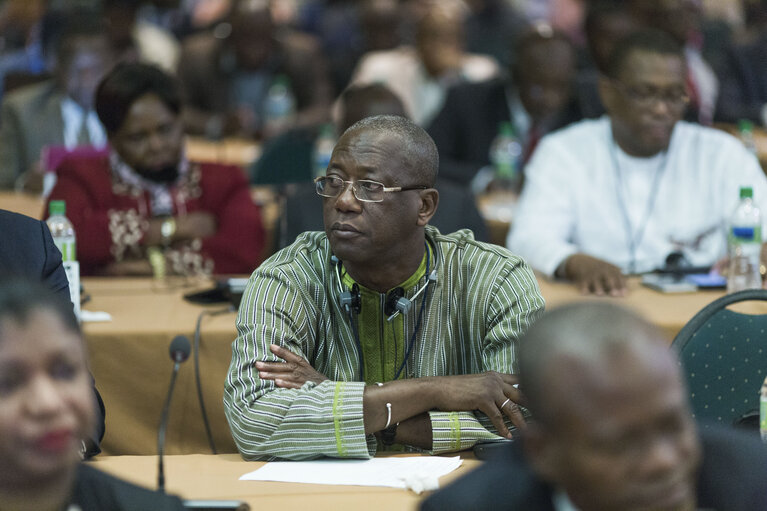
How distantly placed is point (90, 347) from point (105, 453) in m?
0.35

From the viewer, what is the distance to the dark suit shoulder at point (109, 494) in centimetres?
153

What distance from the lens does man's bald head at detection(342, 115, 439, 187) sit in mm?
2572

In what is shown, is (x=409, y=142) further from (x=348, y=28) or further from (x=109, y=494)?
(x=348, y=28)

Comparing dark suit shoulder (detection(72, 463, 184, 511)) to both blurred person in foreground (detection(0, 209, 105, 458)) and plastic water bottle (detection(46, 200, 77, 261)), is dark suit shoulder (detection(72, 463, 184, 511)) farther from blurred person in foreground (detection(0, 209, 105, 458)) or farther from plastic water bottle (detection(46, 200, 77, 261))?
plastic water bottle (detection(46, 200, 77, 261))

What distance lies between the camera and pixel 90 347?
3191mm

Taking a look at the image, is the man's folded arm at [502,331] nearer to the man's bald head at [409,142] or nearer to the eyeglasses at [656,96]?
the man's bald head at [409,142]

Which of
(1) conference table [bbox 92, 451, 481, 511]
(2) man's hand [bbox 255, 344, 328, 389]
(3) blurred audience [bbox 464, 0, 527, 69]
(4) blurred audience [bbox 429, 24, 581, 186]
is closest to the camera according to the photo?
(1) conference table [bbox 92, 451, 481, 511]

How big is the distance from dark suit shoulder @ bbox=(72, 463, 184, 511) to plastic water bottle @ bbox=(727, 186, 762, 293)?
252 centimetres

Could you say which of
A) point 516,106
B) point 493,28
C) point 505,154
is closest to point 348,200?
point 505,154

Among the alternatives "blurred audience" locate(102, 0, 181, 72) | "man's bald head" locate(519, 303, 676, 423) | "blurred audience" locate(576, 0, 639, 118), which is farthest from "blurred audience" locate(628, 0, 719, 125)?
"man's bald head" locate(519, 303, 676, 423)

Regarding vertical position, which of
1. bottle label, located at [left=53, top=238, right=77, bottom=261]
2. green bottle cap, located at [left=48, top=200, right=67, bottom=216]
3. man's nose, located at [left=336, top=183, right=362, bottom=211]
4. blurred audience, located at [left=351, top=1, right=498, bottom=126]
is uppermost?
blurred audience, located at [left=351, top=1, right=498, bottom=126]

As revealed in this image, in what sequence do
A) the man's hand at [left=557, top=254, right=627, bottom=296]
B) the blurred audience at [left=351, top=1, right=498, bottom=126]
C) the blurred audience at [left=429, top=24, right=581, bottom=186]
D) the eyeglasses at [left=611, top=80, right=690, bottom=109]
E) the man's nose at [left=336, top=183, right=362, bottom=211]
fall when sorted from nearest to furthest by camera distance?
the man's nose at [left=336, top=183, right=362, bottom=211]
the man's hand at [left=557, top=254, right=627, bottom=296]
the eyeglasses at [left=611, top=80, right=690, bottom=109]
the blurred audience at [left=429, top=24, right=581, bottom=186]
the blurred audience at [left=351, top=1, right=498, bottom=126]

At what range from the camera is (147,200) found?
4.23 meters

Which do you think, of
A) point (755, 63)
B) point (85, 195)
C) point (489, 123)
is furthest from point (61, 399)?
point (755, 63)
